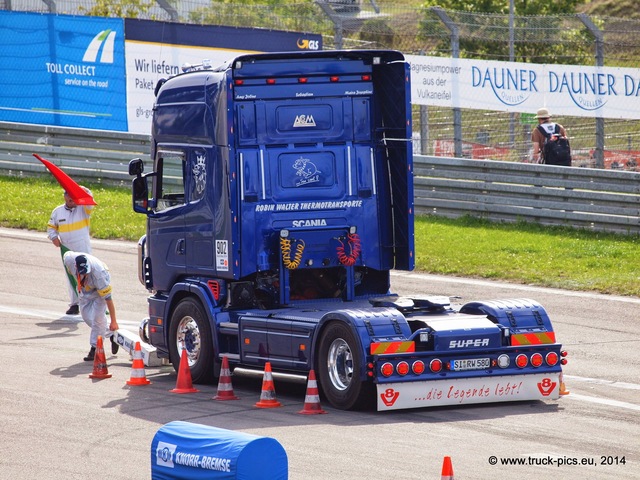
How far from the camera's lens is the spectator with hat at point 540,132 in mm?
21281

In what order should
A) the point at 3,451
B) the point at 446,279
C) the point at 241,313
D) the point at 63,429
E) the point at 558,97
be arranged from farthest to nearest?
1. the point at 558,97
2. the point at 446,279
3. the point at 241,313
4. the point at 63,429
5. the point at 3,451

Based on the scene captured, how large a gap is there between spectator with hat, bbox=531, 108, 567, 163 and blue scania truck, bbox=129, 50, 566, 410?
28.5ft

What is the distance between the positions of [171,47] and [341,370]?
1584cm

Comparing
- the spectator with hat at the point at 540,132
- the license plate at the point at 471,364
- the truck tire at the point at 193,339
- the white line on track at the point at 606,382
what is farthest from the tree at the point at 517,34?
the license plate at the point at 471,364

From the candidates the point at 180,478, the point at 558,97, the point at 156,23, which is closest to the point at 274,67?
the point at 180,478

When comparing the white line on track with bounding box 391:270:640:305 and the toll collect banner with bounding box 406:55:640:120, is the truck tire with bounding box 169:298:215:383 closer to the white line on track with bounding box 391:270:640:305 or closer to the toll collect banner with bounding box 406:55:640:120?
the white line on track with bounding box 391:270:640:305

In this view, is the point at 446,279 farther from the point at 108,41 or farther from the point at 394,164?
the point at 108,41

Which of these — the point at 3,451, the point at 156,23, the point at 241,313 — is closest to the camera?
the point at 3,451

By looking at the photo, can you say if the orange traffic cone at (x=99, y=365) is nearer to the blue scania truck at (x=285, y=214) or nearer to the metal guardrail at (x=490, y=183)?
the blue scania truck at (x=285, y=214)

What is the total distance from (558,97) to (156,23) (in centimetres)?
880

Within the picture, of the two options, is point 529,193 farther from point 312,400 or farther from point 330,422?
point 330,422

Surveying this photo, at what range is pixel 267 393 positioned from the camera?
37.2 ft

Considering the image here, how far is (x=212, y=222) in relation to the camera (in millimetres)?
12664

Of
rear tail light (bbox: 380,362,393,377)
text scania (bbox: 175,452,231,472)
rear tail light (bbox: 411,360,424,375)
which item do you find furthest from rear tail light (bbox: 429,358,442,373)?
text scania (bbox: 175,452,231,472)
